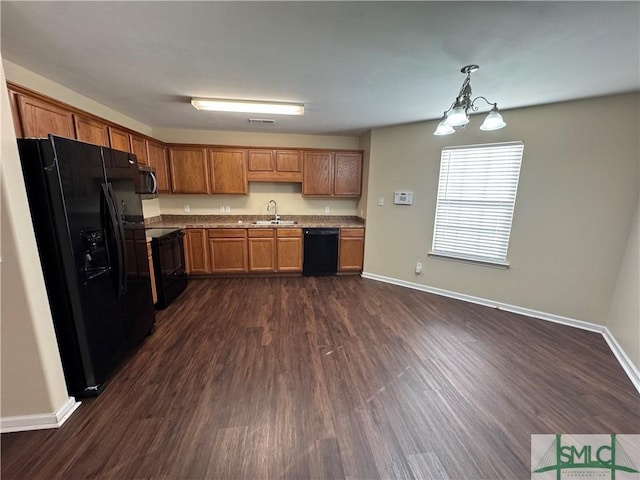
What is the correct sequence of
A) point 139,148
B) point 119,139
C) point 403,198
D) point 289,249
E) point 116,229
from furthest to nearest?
point 289,249
point 403,198
point 139,148
point 119,139
point 116,229

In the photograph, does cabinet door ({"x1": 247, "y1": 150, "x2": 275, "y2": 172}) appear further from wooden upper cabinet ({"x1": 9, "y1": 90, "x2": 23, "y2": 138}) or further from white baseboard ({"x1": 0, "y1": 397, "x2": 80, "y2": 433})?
white baseboard ({"x1": 0, "y1": 397, "x2": 80, "y2": 433})

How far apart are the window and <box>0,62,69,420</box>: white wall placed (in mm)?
3982

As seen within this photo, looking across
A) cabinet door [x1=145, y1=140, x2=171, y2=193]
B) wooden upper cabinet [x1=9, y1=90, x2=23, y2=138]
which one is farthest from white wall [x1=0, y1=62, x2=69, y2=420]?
cabinet door [x1=145, y1=140, x2=171, y2=193]

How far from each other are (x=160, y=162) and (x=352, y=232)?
3.23 metres

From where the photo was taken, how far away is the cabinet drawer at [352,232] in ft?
14.2

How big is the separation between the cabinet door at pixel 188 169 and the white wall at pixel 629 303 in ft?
17.3

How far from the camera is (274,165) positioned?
14.1 feet

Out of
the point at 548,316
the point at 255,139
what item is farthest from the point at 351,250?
the point at 548,316

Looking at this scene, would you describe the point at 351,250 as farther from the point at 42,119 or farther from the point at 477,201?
the point at 42,119

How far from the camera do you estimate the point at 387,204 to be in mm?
4023

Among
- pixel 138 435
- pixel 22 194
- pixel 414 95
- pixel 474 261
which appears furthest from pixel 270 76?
pixel 474 261

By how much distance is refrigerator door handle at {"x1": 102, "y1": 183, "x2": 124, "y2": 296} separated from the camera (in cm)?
188

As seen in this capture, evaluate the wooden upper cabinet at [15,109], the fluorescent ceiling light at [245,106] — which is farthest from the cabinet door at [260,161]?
the wooden upper cabinet at [15,109]

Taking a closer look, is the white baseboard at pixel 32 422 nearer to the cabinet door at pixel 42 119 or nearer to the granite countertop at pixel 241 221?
the cabinet door at pixel 42 119
